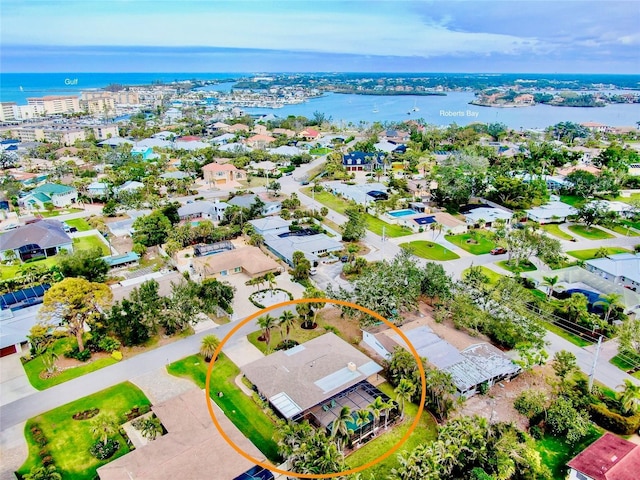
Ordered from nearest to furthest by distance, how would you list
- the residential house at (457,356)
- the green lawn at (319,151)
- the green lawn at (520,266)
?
1. the residential house at (457,356)
2. the green lawn at (520,266)
3. the green lawn at (319,151)

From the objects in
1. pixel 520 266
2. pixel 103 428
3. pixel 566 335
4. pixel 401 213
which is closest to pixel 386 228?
pixel 401 213

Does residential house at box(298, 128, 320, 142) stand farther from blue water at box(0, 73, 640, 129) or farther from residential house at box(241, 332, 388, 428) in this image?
residential house at box(241, 332, 388, 428)

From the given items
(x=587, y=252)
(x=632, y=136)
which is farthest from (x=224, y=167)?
(x=632, y=136)

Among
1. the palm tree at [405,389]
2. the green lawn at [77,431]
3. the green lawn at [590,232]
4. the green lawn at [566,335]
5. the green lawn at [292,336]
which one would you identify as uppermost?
the palm tree at [405,389]

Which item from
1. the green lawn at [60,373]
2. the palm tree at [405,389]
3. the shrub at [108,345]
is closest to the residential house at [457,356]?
the palm tree at [405,389]

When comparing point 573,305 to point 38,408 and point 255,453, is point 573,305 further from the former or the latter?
point 38,408

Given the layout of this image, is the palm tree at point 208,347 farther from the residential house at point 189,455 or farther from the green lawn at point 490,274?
the green lawn at point 490,274

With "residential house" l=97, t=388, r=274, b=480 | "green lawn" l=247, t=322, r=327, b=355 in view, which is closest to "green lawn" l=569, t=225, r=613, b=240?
"green lawn" l=247, t=322, r=327, b=355
